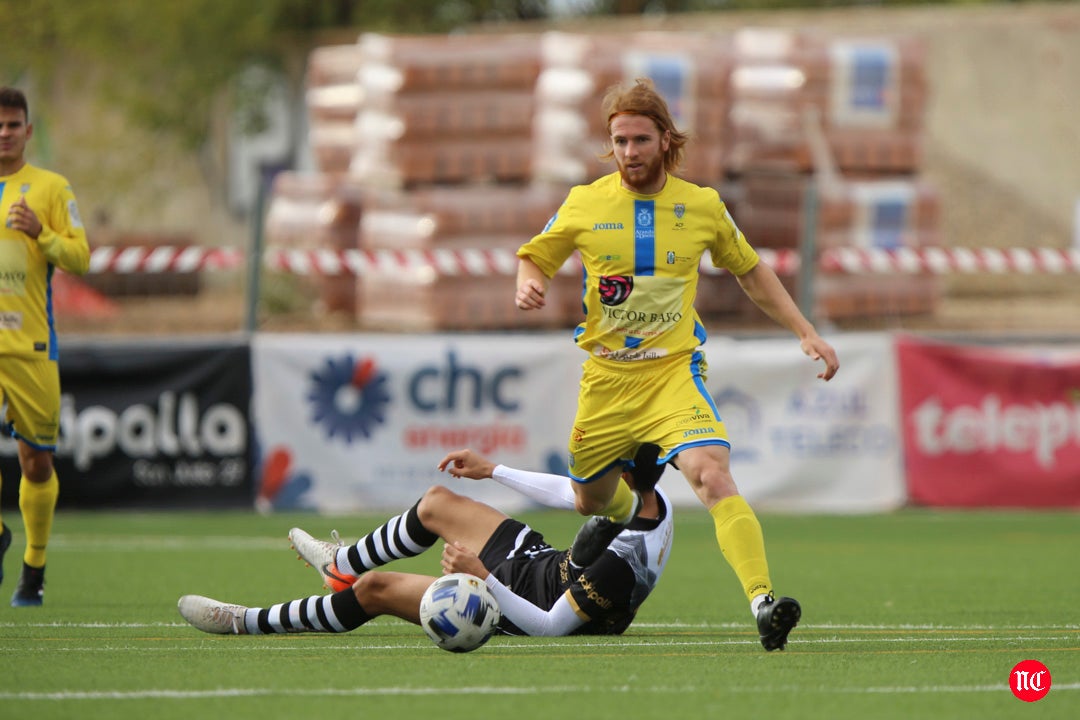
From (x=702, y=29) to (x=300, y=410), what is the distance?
1827 centimetres

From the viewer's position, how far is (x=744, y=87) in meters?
20.5

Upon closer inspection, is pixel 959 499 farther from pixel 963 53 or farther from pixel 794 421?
pixel 963 53

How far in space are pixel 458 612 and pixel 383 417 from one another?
7.80 meters

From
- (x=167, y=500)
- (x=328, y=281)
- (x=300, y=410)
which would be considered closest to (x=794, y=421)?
(x=300, y=410)

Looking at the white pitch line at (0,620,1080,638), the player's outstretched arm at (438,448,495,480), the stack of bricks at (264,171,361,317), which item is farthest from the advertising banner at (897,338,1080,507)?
the stack of bricks at (264,171,361,317)

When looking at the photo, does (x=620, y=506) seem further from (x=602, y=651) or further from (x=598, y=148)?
(x=598, y=148)

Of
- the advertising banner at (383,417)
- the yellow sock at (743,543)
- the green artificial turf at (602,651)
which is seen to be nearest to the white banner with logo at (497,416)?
the advertising banner at (383,417)

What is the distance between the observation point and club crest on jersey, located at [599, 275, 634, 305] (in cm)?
706

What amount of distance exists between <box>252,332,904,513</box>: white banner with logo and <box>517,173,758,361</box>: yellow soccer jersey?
678 cm

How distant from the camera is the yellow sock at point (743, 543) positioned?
6.57m

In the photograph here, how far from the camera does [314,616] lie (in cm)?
667

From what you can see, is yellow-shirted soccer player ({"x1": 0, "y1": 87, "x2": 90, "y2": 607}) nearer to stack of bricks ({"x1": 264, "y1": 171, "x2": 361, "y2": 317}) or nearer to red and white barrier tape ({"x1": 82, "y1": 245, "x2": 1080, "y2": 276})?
red and white barrier tape ({"x1": 82, "y1": 245, "x2": 1080, "y2": 276})

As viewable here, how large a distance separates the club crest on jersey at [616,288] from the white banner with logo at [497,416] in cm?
683

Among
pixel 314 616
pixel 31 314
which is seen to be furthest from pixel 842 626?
pixel 31 314
